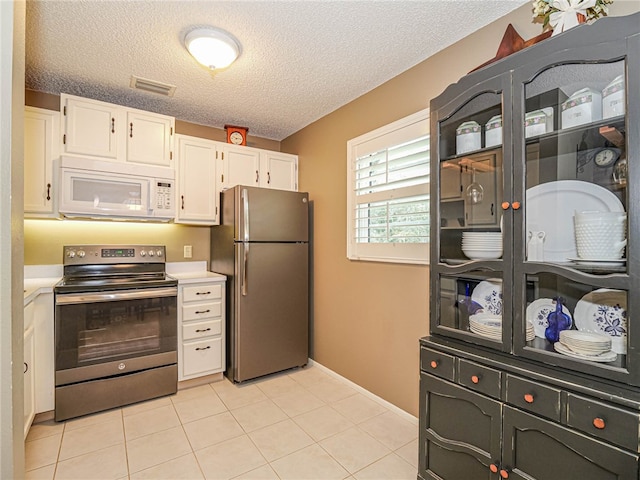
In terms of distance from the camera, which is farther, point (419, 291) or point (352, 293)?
point (352, 293)

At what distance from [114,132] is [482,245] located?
9.20 feet

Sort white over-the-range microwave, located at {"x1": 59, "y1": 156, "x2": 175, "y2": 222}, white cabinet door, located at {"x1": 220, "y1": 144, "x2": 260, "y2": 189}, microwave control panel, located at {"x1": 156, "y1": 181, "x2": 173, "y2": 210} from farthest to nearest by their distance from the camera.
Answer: white cabinet door, located at {"x1": 220, "y1": 144, "x2": 260, "y2": 189}
microwave control panel, located at {"x1": 156, "y1": 181, "x2": 173, "y2": 210}
white over-the-range microwave, located at {"x1": 59, "y1": 156, "x2": 175, "y2": 222}

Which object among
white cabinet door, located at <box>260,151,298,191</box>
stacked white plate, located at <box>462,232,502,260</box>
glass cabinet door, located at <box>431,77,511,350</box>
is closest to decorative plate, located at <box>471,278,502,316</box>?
glass cabinet door, located at <box>431,77,511,350</box>

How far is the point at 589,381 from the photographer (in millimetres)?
1137

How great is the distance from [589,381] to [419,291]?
1165 mm

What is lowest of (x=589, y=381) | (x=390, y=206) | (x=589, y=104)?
(x=589, y=381)

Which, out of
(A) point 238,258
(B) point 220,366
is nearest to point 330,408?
(B) point 220,366

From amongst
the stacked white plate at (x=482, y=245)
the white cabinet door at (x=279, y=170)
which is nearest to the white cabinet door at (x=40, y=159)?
the white cabinet door at (x=279, y=170)

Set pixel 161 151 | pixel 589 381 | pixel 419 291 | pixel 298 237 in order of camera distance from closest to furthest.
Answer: pixel 589 381 → pixel 419 291 → pixel 161 151 → pixel 298 237

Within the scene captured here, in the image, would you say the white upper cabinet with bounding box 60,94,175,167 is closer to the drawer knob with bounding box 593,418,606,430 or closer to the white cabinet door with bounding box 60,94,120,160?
the white cabinet door with bounding box 60,94,120,160

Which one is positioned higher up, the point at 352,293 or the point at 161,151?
the point at 161,151

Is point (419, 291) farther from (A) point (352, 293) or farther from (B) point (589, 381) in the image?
(B) point (589, 381)

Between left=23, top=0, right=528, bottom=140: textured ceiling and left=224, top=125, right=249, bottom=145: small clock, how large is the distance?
42 centimetres

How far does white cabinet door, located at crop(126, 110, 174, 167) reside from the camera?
2729 millimetres
